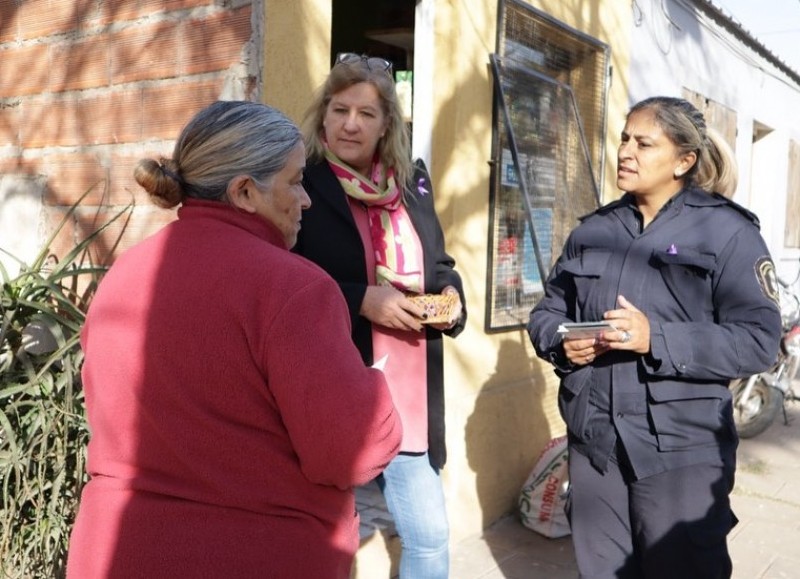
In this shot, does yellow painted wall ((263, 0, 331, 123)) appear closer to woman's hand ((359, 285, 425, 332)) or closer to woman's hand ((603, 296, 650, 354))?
woman's hand ((359, 285, 425, 332))

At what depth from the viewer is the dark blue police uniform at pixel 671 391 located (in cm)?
253

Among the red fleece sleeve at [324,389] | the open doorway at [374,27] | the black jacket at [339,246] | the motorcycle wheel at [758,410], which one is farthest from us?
the motorcycle wheel at [758,410]

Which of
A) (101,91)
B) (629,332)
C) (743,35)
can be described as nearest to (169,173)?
(629,332)

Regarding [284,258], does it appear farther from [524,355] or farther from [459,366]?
[524,355]

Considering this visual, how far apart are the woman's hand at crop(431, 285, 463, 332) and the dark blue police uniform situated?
43 cm

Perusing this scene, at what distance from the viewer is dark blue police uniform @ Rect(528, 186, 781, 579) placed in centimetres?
253

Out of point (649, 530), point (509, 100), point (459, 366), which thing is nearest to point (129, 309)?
point (649, 530)

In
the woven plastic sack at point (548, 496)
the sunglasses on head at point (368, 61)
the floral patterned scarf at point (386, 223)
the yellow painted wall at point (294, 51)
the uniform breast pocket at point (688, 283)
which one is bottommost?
the woven plastic sack at point (548, 496)

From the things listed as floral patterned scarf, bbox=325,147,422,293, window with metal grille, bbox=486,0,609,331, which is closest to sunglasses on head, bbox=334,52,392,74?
floral patterned scarf, bbox=325,147,422,293

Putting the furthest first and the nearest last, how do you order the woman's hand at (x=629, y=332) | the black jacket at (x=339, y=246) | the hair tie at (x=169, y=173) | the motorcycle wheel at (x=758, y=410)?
the motorcycle wheel at (x=758, y=410) → the black jacket at (x=339, y=246) → the woman's hand at (x=629, y=332) → the hair tie at (x=169, y=173)

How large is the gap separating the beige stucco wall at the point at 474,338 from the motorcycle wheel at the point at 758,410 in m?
2.52

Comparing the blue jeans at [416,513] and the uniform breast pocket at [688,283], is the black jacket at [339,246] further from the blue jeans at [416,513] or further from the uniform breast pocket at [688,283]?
the uniform breast pocket at [688,283]

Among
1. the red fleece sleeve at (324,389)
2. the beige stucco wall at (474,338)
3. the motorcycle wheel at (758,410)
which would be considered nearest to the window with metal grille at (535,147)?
the beige stucco wall at (474,338)

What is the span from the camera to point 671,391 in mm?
2582
